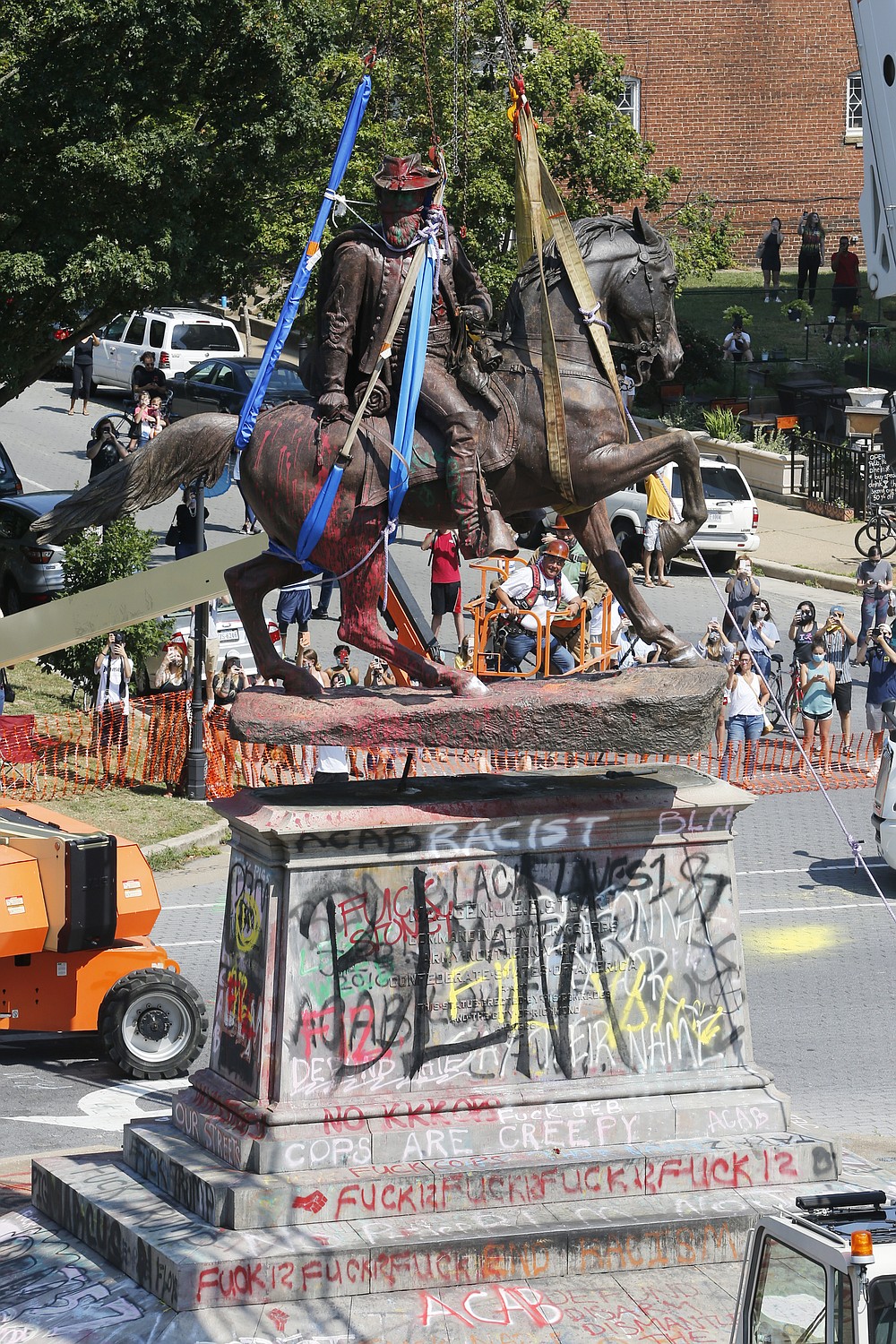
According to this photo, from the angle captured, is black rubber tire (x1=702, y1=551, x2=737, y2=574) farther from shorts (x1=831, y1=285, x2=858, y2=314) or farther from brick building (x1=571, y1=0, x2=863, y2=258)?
brick building (x1=571, y1=0, x2=863, y2=258)

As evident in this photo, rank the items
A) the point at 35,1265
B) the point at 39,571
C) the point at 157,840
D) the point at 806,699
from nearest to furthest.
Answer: the point at 35,1265 → the point at 157,840 → the point at 806,699 → the point at 39,571

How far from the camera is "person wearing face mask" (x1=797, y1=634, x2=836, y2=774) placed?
72.7ft

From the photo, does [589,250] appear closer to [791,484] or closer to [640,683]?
[640,683]

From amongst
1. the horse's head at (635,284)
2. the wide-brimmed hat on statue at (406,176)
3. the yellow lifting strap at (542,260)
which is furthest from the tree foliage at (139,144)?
the wide-brimmed hat on statue at (406,176)

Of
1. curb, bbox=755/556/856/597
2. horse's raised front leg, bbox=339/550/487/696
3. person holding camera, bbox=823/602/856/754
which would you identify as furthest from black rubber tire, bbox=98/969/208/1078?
curb, bbox=755/556/856/597

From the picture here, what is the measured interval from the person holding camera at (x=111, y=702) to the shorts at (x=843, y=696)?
7.79m

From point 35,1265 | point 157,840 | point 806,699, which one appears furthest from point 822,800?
point 35,1265

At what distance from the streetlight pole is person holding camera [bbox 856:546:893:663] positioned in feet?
26.0

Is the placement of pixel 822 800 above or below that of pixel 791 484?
below

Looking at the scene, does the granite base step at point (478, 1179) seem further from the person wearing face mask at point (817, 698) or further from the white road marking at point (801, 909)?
the person wearing face mask at point (817, 698)

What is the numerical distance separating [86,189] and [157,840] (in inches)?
284

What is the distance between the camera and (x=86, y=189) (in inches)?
883

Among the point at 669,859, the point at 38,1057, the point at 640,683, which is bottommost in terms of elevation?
the point at 38,1057

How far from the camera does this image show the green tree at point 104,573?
78.3ft
